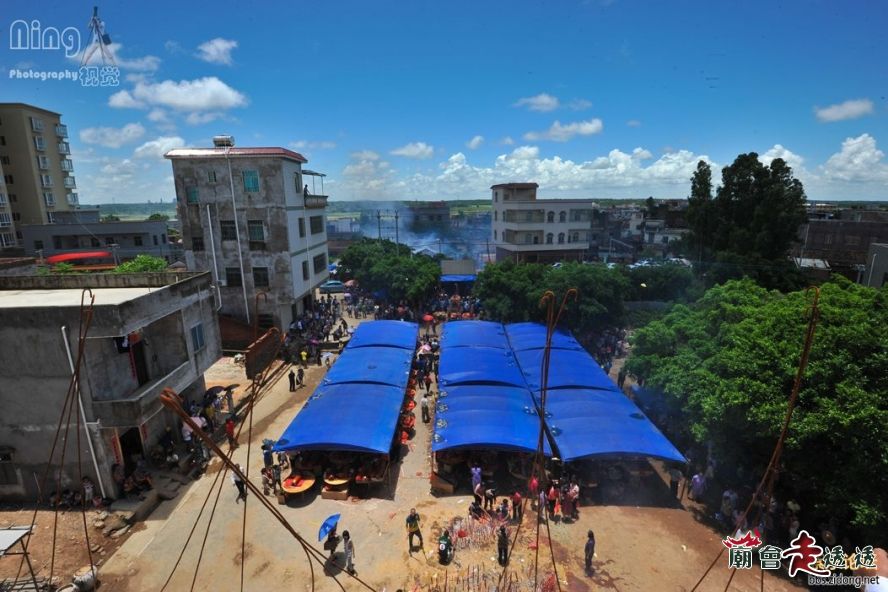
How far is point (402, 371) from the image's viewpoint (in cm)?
2119

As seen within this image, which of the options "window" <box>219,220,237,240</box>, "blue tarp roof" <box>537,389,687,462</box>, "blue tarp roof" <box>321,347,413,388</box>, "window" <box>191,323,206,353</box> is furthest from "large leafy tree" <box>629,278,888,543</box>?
"window" <box>219,220,237,240</box>

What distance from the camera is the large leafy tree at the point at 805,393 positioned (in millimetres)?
10531

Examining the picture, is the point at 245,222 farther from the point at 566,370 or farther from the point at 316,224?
the point at 566,370

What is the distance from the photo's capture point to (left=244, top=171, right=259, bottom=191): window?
26.9 m

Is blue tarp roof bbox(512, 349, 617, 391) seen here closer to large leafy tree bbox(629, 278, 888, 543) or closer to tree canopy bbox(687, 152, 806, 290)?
large leafy tree bbox(629, 278, 888, 543)

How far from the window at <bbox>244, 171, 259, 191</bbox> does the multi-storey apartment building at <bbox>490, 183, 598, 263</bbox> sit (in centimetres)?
2869

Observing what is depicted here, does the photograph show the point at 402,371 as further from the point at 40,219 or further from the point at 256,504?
the point at 40,219

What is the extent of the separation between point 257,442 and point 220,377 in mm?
7660

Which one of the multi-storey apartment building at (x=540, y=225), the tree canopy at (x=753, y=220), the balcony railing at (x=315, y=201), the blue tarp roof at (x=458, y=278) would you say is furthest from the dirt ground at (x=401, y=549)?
the multi-storey apartment building at (x=540, y=225)

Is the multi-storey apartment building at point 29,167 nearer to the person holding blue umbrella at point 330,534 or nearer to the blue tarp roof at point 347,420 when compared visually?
the blue tarp roof at point 347,420

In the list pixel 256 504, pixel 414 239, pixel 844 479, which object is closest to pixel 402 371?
pixel 256 504

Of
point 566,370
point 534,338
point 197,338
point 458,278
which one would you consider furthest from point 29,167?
point 566,370

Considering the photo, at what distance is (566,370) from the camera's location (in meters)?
21.0

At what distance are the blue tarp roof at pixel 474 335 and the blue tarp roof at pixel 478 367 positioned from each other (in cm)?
85
